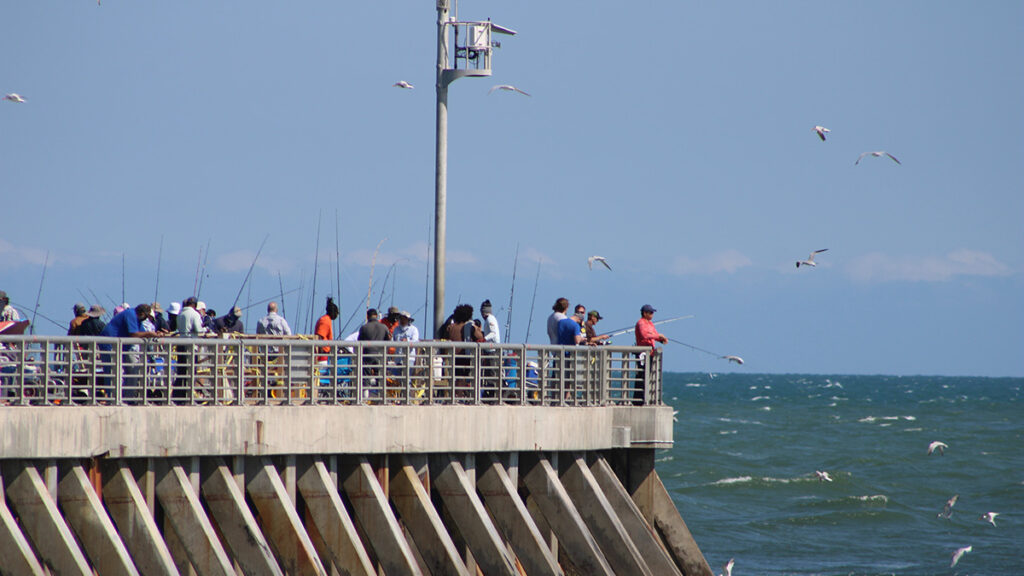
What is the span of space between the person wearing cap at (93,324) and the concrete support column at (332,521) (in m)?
3.17

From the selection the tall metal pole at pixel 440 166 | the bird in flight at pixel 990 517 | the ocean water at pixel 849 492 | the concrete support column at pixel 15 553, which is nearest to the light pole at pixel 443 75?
the tall metal pole at pixel 440 166

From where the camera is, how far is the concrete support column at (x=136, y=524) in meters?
14.0

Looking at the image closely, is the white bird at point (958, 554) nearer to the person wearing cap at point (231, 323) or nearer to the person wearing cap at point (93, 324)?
the person wearing cap at point (231, 323)

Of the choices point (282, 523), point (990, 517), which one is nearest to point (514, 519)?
point (282, 523)

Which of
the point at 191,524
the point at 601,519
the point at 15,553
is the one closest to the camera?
the point at 15,553

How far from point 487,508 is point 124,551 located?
196 inches

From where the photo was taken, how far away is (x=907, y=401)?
12531cm

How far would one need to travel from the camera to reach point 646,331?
19.4 metres

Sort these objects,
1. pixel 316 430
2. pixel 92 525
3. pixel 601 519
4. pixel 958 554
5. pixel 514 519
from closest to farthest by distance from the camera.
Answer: pixel 92 525, pixel 316 430, pixel 514 519, pixel 601 519, pixel 958 554

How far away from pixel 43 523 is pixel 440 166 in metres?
7.31

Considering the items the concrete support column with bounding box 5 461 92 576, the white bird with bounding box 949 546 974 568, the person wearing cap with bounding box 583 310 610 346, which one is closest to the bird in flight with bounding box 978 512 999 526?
the white bird with bounding box 949 546 974 568

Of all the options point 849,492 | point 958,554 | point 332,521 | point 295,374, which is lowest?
point 958,554

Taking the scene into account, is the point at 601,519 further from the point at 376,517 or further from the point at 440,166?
the point at 440,166

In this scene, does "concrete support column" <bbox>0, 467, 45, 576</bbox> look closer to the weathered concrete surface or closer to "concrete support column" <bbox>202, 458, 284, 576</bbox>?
the weathered concrete surface
